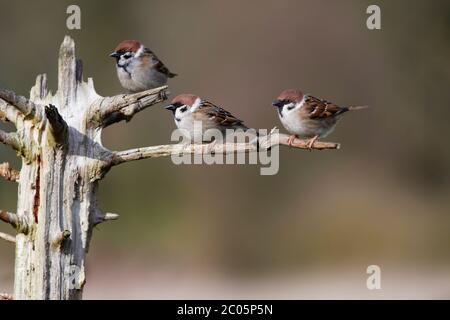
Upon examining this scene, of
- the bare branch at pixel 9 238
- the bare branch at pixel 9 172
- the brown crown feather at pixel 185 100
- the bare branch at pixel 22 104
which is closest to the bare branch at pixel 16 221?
the bare branch at pixel 9 238

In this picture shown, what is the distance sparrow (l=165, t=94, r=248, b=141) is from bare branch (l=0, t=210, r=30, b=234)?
110 centimetres

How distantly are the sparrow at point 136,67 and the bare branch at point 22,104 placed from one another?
1257 mm

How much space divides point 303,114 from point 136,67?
965 millimetres

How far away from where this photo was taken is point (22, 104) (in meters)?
3.55

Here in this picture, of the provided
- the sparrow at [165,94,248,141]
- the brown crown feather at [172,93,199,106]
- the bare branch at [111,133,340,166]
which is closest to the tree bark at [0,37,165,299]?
the bare branch at [111,133,340,166]

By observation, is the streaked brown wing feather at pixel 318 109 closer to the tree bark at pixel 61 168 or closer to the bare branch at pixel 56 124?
the tree bark at pixel 61 168

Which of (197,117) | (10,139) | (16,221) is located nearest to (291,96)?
(197,117)

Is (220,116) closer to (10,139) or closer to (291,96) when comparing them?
(291,96)

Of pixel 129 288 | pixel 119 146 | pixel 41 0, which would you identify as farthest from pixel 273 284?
pixel 41 0

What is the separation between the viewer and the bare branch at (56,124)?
336cm

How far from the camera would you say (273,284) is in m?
7.87

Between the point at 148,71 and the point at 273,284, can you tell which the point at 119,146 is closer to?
the point at 273,284

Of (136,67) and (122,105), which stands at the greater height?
(136,67)

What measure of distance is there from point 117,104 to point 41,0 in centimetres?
487
